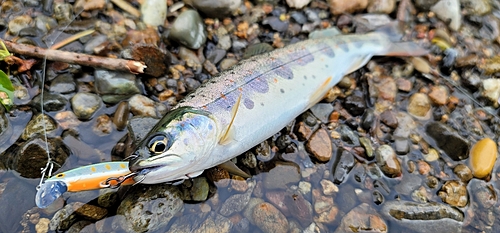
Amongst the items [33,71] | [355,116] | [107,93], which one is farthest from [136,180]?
[355,116]

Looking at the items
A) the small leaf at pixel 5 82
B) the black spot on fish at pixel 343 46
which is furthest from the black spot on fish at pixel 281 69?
the small leaf at pixel 5 82

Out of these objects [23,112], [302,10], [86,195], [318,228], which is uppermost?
[302,10]

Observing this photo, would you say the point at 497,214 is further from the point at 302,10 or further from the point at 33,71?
the point at 33,71

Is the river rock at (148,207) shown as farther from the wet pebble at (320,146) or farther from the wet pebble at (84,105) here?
the wet pebble at (320,146)

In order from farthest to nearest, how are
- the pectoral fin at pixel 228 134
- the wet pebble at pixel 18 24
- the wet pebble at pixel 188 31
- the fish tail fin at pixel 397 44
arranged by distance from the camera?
1. the fish tail fin at pixel 397 44
2. the wet pebble at pixel 188 31
3. the wet pebble at pixel 18 24
4. the pectoral fin at pixel 228 134

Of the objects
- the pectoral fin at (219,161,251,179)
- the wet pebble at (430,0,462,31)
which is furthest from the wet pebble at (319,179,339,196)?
the wet pebble at (430,0,462,31)

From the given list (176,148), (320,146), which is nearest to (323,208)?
(320,146)

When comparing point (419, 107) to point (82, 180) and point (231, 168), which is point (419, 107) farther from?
point (82, 180)
